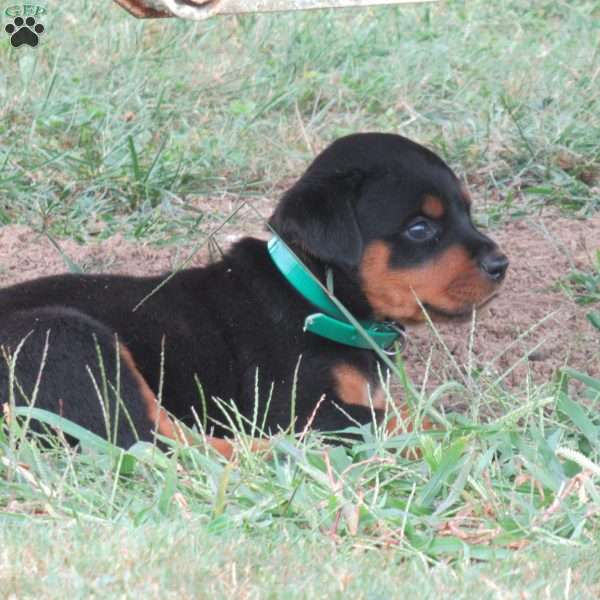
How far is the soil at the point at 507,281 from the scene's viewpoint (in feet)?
17.7

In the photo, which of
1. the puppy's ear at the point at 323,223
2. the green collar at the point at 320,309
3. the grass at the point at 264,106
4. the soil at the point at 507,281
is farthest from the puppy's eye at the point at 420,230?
the grass at the point at 264,106

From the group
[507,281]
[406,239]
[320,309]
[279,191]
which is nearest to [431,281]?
[406,239]

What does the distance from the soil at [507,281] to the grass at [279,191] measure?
Answer: 0.49ft

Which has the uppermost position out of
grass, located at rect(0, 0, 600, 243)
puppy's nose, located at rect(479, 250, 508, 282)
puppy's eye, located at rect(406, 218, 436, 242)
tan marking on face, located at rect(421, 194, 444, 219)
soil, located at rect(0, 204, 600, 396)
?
tan marking on face, located at rect(421, 194, 444, 219)

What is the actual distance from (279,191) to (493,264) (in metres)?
2.70

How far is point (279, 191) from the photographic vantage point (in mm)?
7344

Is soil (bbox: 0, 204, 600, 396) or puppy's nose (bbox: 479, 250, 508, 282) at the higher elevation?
puppy's nose (bbox: 479, 250, 508, 282)

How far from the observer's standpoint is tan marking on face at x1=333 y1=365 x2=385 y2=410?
4758 millimetres

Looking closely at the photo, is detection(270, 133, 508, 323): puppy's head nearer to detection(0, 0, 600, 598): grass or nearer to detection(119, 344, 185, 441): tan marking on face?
detection(0, 0, 600, 598): grass

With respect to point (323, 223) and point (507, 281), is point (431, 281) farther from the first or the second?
point (507, 281)

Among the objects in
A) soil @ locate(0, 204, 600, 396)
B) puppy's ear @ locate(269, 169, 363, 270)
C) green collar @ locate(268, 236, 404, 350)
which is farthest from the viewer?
soil @ locate(0, 204, 600, 396)

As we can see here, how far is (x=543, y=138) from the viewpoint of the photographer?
24.8 ft

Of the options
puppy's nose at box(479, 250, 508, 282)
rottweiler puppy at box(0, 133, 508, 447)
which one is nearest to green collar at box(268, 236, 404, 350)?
rottweiler puppy at box(0, 133, 508, 447)

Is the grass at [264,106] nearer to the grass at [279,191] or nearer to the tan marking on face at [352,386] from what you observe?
the grass at [279,191]
